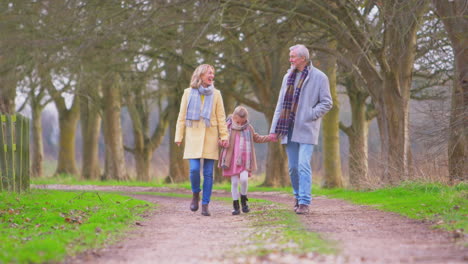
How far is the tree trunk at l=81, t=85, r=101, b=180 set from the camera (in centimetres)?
3111

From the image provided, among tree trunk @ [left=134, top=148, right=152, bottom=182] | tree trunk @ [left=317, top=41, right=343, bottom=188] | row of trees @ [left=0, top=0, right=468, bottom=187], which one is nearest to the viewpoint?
row of trees @ [left=0, top=0, right=468, bottom=187]

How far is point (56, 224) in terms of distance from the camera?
9188mm

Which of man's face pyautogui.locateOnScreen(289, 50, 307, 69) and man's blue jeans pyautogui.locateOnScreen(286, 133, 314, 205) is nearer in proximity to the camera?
man's blue jeans pyautogui.locateOnScreen(286, 133, 314, 205)

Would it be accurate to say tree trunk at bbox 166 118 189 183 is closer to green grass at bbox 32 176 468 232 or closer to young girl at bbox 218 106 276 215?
green grass at bbox 32 176 468 232

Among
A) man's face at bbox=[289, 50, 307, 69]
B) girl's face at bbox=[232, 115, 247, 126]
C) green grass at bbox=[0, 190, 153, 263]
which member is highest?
man's face at bbox=[289, 50, 307, 69]

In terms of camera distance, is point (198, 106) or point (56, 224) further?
point (198, 106)

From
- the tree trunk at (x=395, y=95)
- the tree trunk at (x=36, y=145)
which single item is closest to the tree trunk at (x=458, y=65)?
the tree trunk at (x=395, y=95)

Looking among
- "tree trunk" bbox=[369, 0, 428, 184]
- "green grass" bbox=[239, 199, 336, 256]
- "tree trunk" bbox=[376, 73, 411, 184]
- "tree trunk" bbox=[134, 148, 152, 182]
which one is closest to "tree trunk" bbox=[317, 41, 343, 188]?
"tree trunk" bbox=[369, 0, 428, 184]

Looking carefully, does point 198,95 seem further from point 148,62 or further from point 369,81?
point 148,62

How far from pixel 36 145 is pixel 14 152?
18.2 metres

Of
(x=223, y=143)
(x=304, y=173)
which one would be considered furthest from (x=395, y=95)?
(x=223, y=143)

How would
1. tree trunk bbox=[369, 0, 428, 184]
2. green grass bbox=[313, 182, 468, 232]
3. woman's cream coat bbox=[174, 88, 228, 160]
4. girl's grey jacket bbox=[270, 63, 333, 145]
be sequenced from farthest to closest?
tree trunk bbox=[369, 0, 428, 184] < woman's cream coat bbox=[174, 88, 228, 160] < girl's grey jacket bbox=[270, 63, 333, 145] < green grass bbox=[313, 182, 468, 232]

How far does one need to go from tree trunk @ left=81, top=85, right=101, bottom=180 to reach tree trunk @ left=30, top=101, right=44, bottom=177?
7.10 ft

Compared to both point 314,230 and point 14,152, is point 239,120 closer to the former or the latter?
point 314,230
